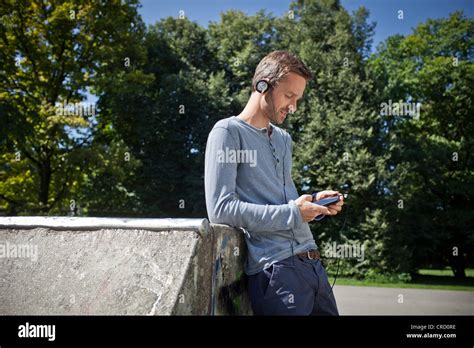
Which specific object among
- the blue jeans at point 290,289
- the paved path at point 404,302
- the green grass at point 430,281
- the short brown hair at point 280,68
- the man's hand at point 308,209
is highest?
the short brown hair at point 280,68

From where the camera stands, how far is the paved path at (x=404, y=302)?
392 inches

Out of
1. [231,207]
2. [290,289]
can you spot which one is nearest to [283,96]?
[231,207]

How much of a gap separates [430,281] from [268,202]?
19.0m

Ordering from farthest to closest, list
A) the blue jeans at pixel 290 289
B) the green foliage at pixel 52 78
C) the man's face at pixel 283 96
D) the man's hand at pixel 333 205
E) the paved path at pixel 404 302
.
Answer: the green foliage at pixel 52 78, the paved path at pixel 404 302, the man's face at pixel 283 96, the man's hand at pixel 333 205, the blue jeans at pixel 290 289

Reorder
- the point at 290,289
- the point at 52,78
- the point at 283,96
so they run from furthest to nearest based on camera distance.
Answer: the point at 52,78
the point at 283,96
the point at 290,289

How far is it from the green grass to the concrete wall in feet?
50.6

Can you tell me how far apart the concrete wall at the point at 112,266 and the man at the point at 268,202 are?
0.16 meters

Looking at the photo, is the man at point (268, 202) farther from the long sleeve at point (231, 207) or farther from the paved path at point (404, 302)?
the paved path at point (404, 302)

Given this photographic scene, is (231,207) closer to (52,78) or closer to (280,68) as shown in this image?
(280,68)

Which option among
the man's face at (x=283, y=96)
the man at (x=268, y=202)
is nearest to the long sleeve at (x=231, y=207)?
the man at (x=268, y=202)

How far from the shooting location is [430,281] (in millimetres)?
19266

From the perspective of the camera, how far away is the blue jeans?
207cm
